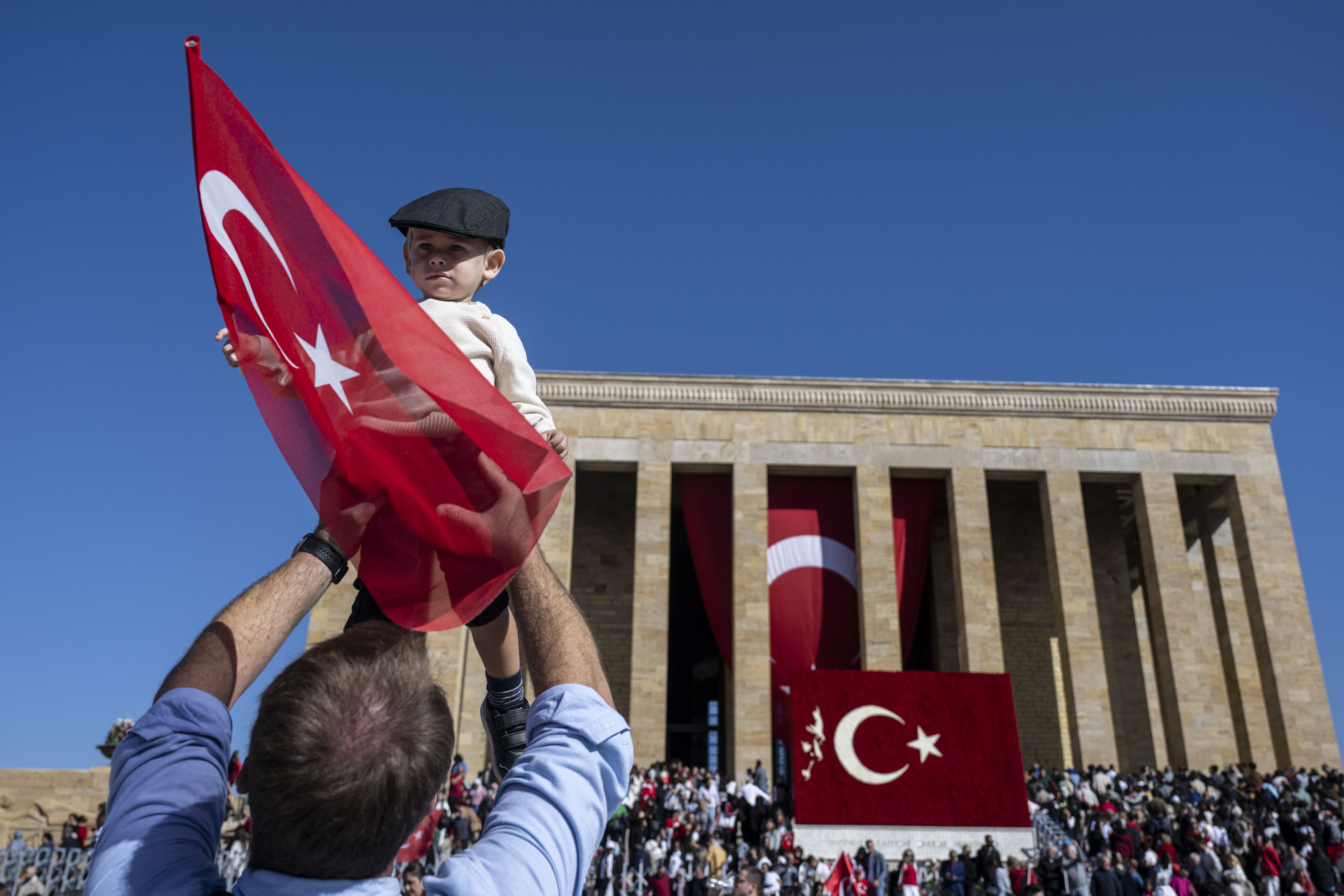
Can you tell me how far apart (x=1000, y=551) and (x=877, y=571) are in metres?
5.84

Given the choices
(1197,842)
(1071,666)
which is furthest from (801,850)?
(1071,666)

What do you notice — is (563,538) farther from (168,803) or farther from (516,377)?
(168,803)

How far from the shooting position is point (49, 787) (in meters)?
22.6

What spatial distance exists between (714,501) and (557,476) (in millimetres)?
25205

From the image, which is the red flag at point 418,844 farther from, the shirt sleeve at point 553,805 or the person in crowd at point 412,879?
the shirt sleeve at point 553,805

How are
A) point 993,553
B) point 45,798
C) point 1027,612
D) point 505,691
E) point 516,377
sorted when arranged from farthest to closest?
point 993,553 < point 1027,612 < point 45,798 < point 505,691 < point 516,377

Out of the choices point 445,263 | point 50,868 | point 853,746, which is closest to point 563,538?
point 853,746

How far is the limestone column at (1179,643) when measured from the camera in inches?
944

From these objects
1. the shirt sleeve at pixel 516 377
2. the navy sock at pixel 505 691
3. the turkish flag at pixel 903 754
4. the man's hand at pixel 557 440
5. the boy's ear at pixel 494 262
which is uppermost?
the turkish flag at pixel 903 754

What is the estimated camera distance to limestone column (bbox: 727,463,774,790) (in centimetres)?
2338

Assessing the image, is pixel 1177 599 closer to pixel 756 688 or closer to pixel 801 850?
pixel 756 688

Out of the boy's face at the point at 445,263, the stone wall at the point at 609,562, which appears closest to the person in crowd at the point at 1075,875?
the boy's face at the point at 445,263

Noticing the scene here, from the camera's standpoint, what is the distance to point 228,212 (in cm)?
231

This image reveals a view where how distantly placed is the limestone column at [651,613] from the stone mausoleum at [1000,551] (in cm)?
6
